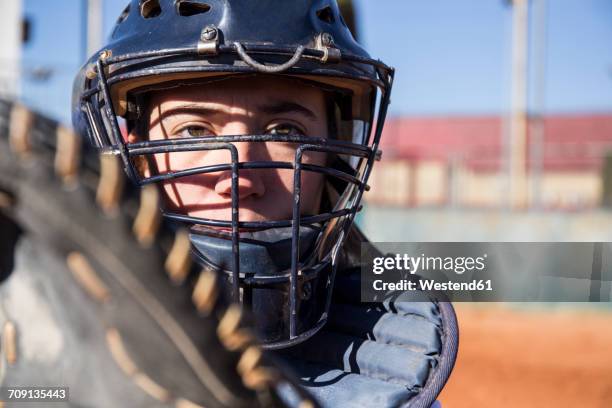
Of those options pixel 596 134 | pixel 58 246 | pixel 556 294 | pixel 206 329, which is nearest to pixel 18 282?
pixel 58 246

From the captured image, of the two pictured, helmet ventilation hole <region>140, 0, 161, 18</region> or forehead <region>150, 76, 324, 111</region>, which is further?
helmet ventilation hole <region>140, 0, 161, 18</region>

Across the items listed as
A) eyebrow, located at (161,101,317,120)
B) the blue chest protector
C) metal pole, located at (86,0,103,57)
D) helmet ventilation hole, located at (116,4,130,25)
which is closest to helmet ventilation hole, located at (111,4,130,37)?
helmet ventilation hole, located at (116,4,130,25)

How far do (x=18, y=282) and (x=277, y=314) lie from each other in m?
0.81

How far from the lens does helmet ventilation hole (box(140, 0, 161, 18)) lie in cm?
179

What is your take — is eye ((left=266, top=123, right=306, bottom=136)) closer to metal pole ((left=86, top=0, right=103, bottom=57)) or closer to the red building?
the red building

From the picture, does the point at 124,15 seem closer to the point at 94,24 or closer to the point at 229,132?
the point at 229,132

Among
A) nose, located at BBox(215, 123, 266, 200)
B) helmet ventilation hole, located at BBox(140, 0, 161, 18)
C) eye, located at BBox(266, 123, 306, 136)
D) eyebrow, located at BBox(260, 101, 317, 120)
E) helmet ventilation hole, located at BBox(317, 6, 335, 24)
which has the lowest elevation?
nose, located at BBox(215, 123, 266, 200)

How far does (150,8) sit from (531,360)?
6671mm

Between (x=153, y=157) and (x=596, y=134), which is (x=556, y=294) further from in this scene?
(x=596, y=134)

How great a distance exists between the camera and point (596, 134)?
22.8 metres

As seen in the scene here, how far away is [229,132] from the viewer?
→ 1.61m

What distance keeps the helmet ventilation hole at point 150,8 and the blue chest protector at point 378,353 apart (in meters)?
0.88

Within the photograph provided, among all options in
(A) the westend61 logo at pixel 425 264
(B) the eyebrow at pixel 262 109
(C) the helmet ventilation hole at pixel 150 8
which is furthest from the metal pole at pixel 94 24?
(B) the eyebrow at pixel 262 109

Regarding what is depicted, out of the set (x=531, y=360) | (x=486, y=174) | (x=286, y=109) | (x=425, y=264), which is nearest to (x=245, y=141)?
(x=286, y=109)
